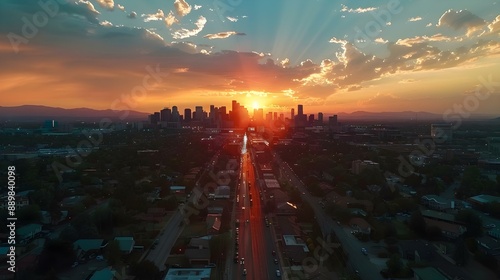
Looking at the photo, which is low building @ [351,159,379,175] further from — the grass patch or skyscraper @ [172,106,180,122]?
skyscraper @ [172,106,180,122]

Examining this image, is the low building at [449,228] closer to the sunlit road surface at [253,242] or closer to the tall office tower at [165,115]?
the sunlit road surface at [253,242]

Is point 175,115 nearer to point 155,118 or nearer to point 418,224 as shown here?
point 155,118

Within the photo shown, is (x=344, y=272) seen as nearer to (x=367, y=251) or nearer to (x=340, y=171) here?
(x=367, y=251)

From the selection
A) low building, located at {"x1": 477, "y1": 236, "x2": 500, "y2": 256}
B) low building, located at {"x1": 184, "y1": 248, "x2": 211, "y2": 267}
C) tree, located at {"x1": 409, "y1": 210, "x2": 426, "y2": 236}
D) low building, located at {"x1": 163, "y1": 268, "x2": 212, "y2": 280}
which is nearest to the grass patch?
tree, located at {"x1": 409, "y1": 210, "x2": 426, "y2": 236}

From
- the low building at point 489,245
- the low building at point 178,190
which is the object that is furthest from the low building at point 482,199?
the low building at point 178,190

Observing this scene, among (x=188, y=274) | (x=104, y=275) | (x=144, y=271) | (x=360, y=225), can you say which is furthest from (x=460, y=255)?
(x=104, y=275)

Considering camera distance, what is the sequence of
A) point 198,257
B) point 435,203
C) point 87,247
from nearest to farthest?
point 198,257 < point 87,247 < point 435,203

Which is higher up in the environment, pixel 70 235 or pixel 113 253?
pixel 70 235

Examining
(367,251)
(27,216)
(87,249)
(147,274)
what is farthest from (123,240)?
(367,251)
